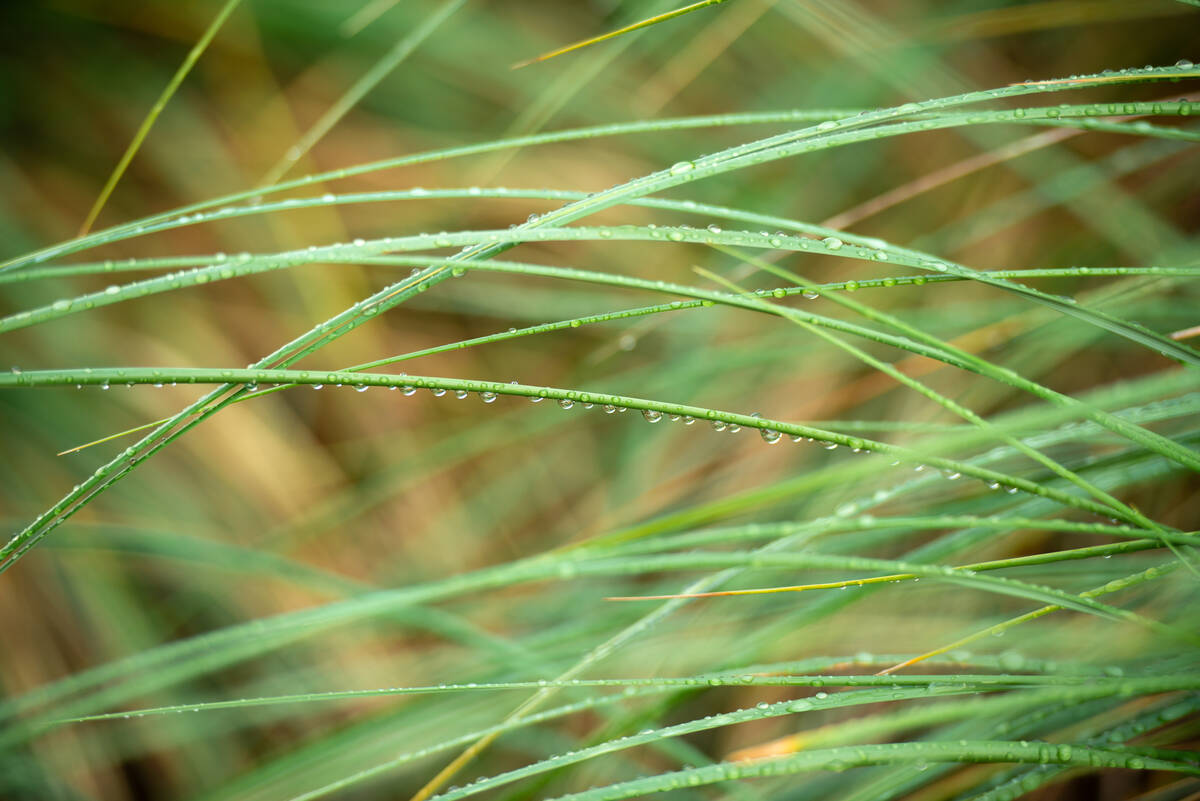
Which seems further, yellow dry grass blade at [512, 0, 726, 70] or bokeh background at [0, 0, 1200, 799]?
bokeh background at [0, 0, 1200, 799]

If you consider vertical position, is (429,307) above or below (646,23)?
above

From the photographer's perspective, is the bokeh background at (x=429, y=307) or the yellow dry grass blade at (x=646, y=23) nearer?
the yellow dry grass blade at (x=646, y=23)

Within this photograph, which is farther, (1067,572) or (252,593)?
(252,593)

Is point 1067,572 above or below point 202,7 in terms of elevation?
below

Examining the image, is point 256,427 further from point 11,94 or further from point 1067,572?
point 1067,572

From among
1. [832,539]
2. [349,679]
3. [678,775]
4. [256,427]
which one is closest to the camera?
[678,775]

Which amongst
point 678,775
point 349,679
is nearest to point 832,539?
point 678,775

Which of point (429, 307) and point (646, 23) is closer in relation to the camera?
point (646, 23)

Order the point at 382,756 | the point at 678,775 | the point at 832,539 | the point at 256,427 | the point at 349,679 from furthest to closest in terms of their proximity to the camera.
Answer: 1. the point at 256,427
2. the point at 349,679
3. the point at 382,756
4. the point at 832,539
5. the point at 678,775
